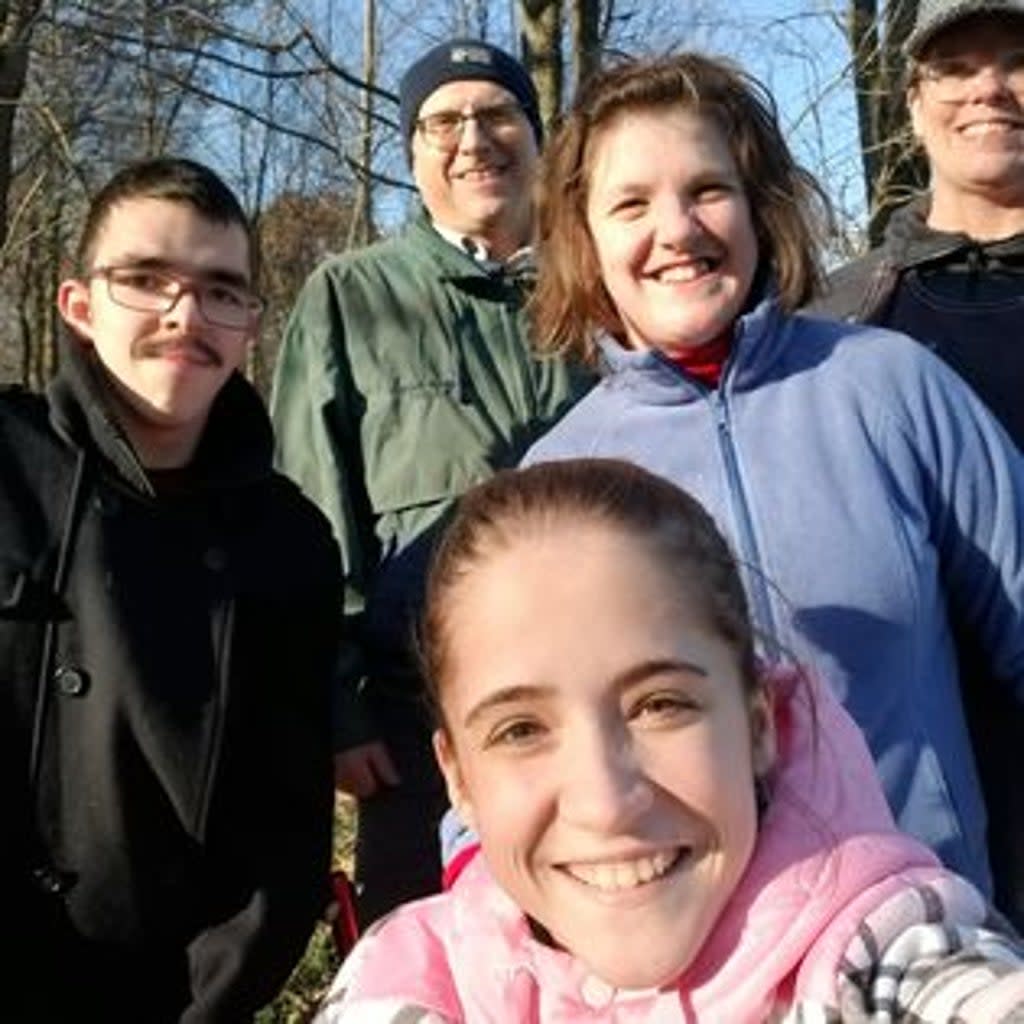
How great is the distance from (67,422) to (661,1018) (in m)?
1.62

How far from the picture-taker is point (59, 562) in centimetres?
281

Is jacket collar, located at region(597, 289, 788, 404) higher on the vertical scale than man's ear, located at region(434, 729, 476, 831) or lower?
higher

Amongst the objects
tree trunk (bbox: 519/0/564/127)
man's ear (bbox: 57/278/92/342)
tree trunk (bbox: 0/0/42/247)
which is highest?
tree trunk (bbox: 0/0/42/247)

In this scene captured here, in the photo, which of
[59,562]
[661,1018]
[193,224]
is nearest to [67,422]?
[59,562]

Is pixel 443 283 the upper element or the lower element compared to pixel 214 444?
upper

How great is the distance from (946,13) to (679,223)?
969mm

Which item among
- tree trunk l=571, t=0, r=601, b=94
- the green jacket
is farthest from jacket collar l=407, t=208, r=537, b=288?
tree trunk l=571, t=0, r=601, b=94

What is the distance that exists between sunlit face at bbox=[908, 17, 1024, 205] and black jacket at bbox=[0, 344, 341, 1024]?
1414 millimetres

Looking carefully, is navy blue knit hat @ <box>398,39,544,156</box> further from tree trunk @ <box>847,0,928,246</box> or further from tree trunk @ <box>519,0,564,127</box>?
tree trunk @ <box>847,0,928,246</box>

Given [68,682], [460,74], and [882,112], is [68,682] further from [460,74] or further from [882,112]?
[882,112]

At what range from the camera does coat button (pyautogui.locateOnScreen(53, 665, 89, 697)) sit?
2783 millimetres

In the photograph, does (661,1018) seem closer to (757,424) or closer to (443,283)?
(757,424)

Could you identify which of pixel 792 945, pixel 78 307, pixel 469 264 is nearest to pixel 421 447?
pixel 469 264

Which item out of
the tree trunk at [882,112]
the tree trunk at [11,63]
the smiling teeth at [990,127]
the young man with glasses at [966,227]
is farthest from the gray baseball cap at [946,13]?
the tree trunk at [11,63]
